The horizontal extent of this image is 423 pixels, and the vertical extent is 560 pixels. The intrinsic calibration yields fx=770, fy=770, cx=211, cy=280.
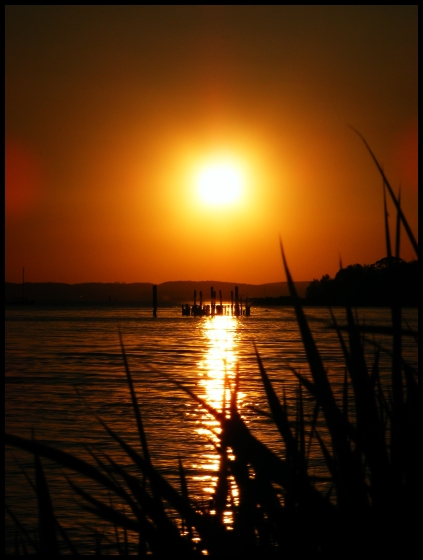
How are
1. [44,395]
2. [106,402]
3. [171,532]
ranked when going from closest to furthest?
1. [171,532]
2. [106,402]
3. [44,395]

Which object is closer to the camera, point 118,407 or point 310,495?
point 310,495

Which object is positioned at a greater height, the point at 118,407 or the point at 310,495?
the point at 310,495

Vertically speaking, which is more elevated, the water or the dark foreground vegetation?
the dark foreground vegetation

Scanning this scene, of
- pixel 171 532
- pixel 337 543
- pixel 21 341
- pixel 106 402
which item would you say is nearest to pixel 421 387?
pixel 337 543

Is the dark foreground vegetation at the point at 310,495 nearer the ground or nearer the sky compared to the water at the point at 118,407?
nearer the sky

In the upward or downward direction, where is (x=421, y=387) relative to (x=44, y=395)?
upward

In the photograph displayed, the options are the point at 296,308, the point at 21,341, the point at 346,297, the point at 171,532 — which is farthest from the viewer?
the point at 21,341

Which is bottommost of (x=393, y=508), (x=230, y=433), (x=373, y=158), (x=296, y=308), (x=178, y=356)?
(x=178, y=356)

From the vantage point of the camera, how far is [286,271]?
3.51 feet

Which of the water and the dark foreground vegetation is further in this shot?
the water

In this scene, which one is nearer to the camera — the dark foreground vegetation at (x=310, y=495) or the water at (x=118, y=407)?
the dark foreground vegetation at (x=310, y=495)

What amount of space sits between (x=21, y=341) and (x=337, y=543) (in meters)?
28.0

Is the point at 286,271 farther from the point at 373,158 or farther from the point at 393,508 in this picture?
the point at 393,508

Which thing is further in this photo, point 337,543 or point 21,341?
point 21,341
